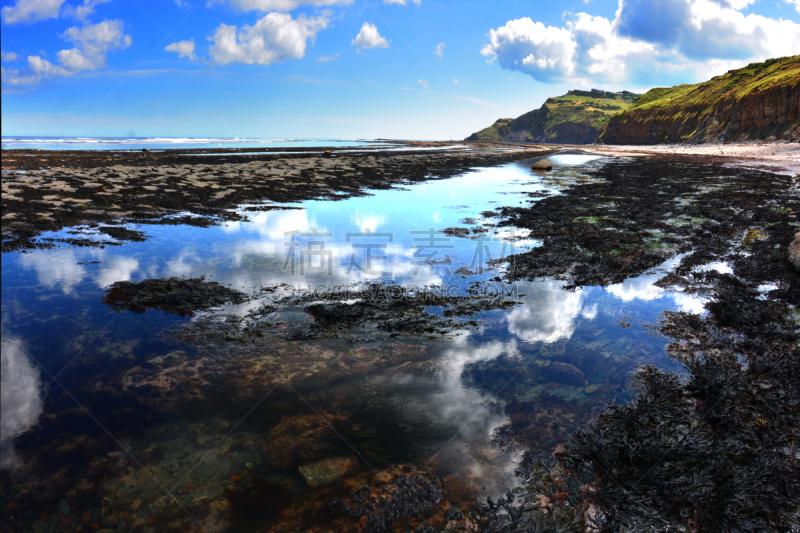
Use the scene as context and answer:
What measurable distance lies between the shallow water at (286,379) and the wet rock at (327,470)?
2.8 inches

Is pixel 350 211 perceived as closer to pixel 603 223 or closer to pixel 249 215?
pixel 249 215

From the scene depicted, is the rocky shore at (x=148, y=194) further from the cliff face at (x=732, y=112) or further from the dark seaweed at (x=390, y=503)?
the cliff face at (x=732, y=112)

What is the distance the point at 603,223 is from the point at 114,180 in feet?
83.8

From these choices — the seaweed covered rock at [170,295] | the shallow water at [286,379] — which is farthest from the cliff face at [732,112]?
the seaweed covered rock at [170,295]

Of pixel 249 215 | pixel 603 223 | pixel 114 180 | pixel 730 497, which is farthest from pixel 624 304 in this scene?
pixel 114 180

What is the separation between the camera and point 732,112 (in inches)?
2591

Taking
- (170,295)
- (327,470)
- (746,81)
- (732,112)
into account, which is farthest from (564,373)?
(746,81)

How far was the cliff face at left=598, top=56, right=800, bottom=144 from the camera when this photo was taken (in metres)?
55.8

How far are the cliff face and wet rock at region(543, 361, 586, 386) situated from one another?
68.8m

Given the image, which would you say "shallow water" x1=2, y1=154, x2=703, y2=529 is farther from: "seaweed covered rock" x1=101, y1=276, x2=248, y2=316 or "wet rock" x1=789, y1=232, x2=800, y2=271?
"wet rock" x1=789, y1=232, x2=800, y2=271

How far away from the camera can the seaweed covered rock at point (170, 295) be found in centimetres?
674

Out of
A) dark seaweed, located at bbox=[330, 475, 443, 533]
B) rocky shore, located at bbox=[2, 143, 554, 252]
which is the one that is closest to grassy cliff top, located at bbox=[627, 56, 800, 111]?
rocky shore, located at bbox=[2, 143, 554, 252]

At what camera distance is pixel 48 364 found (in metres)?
5.08

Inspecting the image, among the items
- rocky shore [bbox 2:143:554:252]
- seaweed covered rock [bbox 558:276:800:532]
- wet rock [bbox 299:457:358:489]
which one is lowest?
wet rock [bbox 299:457:358:489]
